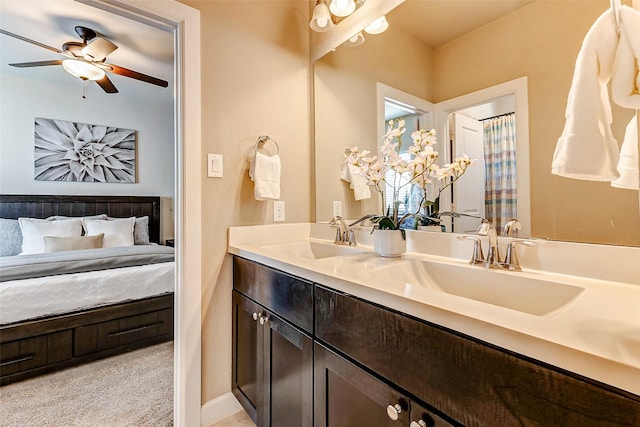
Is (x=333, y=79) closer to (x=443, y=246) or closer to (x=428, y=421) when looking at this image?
(x=443, y=246)

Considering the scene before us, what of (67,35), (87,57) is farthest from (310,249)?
(67,35)

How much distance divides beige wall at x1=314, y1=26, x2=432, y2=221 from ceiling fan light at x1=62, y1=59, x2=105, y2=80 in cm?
206

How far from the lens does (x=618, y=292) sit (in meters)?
0.69

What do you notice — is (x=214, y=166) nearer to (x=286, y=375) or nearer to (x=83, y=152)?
(x=286, y=375)

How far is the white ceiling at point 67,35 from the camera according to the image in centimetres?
200

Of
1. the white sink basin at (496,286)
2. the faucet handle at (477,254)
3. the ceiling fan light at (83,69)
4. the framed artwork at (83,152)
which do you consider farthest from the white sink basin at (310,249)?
the framed artwork at (83,152)

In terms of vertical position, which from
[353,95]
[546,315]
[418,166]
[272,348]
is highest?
[353,95]

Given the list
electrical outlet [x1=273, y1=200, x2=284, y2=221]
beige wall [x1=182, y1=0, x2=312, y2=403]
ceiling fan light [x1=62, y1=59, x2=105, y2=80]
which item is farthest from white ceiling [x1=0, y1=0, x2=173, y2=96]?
electrical outlet [x1=273, y1=200, x2=284, y2=221]

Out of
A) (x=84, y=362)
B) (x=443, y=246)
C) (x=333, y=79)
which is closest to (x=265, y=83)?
(x=333, y=79)

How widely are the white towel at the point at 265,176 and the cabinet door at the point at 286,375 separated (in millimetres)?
615

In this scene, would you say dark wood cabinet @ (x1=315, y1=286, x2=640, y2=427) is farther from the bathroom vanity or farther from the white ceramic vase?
the white ceramic vase

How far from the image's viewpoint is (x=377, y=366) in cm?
71

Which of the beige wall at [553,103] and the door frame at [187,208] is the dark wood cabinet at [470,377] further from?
the door frame at [187,208]

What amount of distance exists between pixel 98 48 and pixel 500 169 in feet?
9.37
